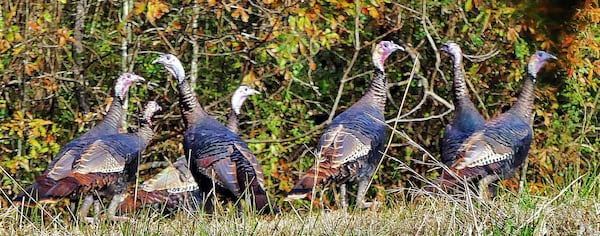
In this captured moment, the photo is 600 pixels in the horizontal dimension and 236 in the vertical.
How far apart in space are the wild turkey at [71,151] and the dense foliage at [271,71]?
557 millimetres

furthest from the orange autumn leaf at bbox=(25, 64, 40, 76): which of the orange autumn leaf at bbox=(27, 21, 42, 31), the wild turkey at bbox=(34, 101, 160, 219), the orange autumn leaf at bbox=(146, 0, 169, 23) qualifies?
the wild turkey at bbox=(34, 101, 160, 219)

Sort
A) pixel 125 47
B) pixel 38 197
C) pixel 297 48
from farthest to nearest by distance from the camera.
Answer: pixel 125 47, pixel 297 48, pixel 38 197

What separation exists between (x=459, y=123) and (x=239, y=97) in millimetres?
1654

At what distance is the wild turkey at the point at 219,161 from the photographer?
533 centimetres

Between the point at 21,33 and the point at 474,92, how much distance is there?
12.2 feet

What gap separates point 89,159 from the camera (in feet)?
17.7

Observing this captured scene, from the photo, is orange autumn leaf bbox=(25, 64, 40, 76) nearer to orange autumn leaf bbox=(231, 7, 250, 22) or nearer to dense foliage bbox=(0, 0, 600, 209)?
dense foliage bbox=(0, 0, 600, 209)

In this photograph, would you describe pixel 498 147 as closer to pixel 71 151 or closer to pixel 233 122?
pixel 233 122

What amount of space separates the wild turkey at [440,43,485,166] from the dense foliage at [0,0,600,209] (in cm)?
59

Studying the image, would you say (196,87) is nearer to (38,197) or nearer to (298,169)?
(298,169)

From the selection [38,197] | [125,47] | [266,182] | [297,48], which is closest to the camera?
[38,197]

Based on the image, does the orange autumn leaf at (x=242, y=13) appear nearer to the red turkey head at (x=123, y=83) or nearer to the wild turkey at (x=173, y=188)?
the red turkey head at (x=123, y=83)

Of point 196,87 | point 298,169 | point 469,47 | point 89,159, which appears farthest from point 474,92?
point 89,159

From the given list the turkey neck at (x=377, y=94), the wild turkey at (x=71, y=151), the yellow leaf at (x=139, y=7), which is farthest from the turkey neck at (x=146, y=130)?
the turkey neck at (x=377, y=94)
